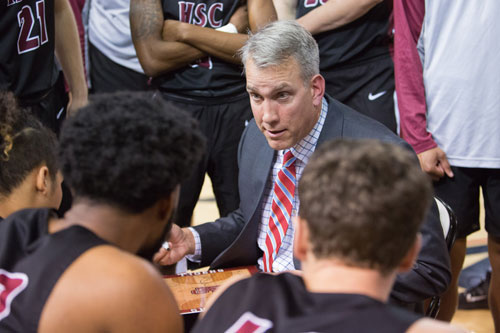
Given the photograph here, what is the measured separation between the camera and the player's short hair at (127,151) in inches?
52.7

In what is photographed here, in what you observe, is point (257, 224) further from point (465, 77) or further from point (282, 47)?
point (465, 77)

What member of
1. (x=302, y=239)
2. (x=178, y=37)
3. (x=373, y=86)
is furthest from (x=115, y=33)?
(x=302, y=239)

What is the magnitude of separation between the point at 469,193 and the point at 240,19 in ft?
4.46

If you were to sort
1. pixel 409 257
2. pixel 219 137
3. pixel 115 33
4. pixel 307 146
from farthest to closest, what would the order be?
1. pixel 115 33
2. pixel 219 137
3. pixel 307 146
4. pixel 409 257

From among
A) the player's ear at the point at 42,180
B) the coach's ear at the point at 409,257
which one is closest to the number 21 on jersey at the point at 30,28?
the player's ear at the point at 42,180

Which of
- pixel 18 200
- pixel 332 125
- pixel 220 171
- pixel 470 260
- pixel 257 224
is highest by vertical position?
pixel 332 125

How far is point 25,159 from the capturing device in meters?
2.07

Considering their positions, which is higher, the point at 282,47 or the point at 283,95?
the point at 282,47

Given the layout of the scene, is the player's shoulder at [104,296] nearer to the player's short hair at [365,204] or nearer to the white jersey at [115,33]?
the player's short hair at [365,204]

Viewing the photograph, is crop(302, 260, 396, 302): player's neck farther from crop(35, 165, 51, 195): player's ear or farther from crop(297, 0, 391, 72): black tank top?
crop(297, 0, 391, 72): black tank top

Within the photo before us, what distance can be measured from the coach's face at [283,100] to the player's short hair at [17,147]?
717 millimetres

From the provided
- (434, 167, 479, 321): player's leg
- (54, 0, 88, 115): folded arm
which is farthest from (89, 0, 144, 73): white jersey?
(434, 167, 479, 321): player's leg

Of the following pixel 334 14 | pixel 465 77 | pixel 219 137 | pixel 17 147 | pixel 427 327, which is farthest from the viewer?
pixel 219 137

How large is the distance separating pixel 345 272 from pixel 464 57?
1840mm
